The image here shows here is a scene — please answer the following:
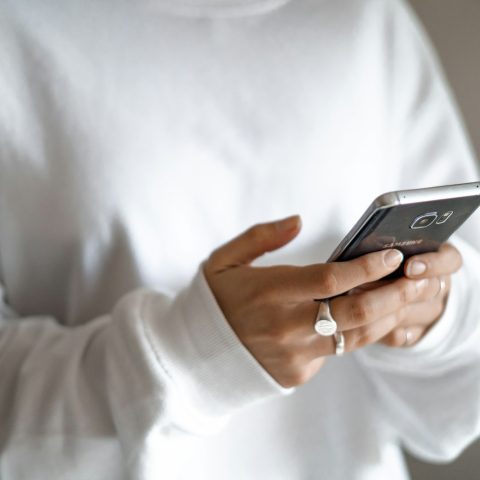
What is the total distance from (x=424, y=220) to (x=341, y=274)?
8 cm

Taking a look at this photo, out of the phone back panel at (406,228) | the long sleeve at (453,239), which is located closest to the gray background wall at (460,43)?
the long sleeve at (453,239)

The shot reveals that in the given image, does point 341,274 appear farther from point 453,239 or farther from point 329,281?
point 453,239

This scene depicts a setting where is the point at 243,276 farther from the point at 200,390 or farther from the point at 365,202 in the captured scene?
the point at 365,202

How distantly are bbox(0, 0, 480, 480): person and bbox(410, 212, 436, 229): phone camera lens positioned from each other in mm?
47

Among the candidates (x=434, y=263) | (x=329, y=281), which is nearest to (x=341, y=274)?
(x=329, y=281)

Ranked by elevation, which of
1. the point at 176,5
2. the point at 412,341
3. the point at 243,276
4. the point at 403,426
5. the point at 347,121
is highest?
the point at 176,5

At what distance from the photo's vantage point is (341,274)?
0.36 meters

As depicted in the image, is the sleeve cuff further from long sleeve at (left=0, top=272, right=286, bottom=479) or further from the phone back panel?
the phone back panel

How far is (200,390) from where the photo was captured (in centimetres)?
44

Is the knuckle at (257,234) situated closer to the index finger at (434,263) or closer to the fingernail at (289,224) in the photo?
the fingernail at (289,224)

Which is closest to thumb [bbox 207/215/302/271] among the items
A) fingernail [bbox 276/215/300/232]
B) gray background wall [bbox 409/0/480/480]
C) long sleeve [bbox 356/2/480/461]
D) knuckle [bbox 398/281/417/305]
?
fingernail [bbox 276/215/300/232]

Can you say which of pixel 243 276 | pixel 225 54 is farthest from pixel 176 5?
pixel 243 276

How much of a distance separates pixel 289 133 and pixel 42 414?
0.39 m

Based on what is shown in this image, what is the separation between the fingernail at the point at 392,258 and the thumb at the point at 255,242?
0.08m
